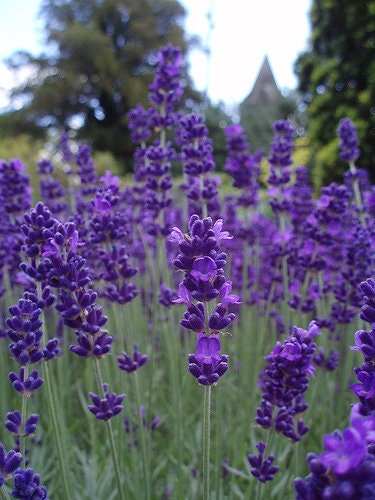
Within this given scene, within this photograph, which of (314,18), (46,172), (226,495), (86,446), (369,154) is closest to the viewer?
(226,495)

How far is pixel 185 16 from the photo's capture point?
3084 centimetres

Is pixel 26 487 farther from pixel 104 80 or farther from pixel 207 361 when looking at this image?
pixel 104 80

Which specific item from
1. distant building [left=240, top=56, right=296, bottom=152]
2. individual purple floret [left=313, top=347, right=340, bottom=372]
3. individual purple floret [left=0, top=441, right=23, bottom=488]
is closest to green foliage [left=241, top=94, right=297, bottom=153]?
distant building [left=240, top=56, right=296, bottom=152]

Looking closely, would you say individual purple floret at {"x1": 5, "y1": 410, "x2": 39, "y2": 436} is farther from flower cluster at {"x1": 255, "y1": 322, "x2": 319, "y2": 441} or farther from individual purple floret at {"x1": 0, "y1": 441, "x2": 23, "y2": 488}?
flower cluster at {"x1": 255, "y1": 322, "x2": 319, "y2": 441}

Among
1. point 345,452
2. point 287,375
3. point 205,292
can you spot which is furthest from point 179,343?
point 345,452

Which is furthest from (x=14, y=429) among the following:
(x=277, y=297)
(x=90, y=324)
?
(x=277, y=297)

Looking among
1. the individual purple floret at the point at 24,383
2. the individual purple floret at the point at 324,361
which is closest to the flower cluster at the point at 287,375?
the individual purple floret at the point at 24,383

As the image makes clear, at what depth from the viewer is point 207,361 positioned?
1.09 metres

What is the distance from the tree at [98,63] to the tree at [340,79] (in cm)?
1543

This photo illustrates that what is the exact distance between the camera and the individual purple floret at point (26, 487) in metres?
0.95

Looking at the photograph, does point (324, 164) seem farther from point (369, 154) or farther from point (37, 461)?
point (37, 461)

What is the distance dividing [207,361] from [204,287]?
0.17 meters

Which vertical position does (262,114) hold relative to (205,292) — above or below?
above

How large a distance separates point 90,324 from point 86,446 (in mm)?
1758
